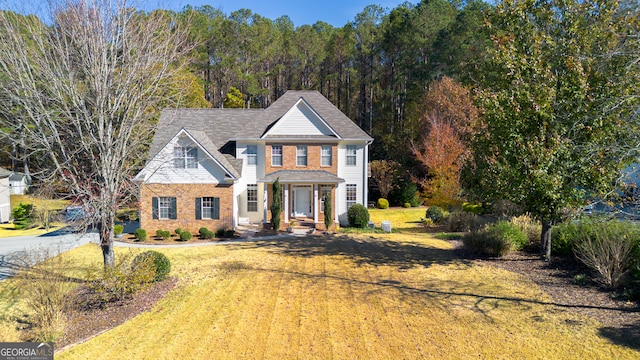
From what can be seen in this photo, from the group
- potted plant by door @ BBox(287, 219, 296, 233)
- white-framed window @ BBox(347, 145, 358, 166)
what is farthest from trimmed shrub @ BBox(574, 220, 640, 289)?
white-framed window @ BBox(347, 145, 358, 166)

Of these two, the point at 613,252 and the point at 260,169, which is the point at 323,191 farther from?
the point at 613,252

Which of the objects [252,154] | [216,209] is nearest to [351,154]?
[252,154]

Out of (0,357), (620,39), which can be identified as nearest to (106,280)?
(0,357)

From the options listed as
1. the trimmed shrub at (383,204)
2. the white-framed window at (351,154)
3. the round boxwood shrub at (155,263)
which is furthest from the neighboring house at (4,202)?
the trimmed shrub at (383,204)

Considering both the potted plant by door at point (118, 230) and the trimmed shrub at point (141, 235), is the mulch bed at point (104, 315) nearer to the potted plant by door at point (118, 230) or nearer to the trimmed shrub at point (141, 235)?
the trimmed shrub at point (141, 235)

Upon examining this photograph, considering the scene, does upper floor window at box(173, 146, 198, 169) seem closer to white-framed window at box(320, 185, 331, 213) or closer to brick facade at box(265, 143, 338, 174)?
brick facade at box(265, 143, 338, 174)

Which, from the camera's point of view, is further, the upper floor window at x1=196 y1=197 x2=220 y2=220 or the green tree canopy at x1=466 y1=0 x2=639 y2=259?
the upper floor window at x1=196 y1=197 x2=220 y2=220

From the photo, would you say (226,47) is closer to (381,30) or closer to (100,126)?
(381,30)
